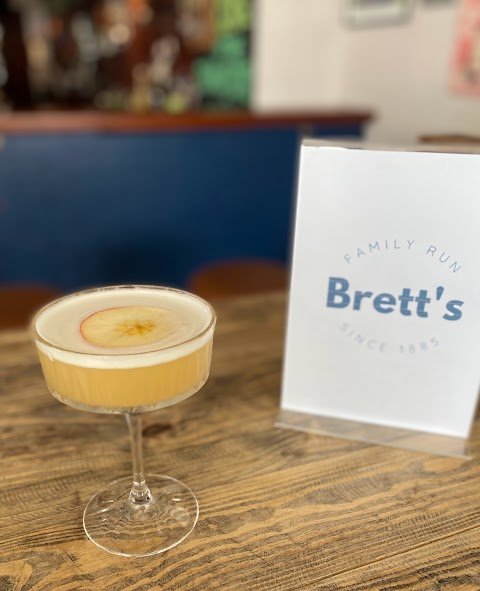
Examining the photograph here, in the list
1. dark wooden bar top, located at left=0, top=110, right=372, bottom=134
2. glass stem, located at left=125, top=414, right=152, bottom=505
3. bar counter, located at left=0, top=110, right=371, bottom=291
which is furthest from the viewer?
bar counter, located at left=0, top=110, right=371, bottom=291

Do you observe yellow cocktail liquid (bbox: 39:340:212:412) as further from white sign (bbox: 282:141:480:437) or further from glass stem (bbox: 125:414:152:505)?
white sign (bbox: 282:141:480:437)

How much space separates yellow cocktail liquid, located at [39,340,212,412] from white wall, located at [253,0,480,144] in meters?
1.97

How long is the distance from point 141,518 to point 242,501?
14cm

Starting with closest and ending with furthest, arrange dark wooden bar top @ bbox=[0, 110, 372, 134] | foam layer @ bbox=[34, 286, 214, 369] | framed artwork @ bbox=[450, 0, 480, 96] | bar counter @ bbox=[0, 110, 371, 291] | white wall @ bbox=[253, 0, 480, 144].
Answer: foam layer @ bbox=[34, 286, 214, 369]
framed artwork @ bbox=[450, 0, 480, 96]
white wall @ bbox=[253, 0, 480, 144]
dark wooden bar top @ bbox=[0, 110, 372, 134]
bar counter @ bbox=[0, 110, 371, 291]

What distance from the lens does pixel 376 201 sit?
780 mm

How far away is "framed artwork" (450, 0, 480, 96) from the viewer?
230 centimetres

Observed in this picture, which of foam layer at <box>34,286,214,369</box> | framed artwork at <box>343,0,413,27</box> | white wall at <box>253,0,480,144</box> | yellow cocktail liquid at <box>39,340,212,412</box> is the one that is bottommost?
yellow cocktail liquid at <box>39,340,212,412</box>

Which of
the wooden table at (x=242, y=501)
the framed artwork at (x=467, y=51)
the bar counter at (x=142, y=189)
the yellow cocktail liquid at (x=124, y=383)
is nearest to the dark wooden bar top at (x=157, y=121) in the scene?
the bar counter at (x=142, y=189)

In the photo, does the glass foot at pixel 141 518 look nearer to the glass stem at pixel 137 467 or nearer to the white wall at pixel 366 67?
the glass stem at pixel 137 467

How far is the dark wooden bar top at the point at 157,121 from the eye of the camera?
8.79 feet

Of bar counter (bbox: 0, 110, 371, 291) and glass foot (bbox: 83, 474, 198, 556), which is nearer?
glass foot (bbox: 83, 474, 198, 556)

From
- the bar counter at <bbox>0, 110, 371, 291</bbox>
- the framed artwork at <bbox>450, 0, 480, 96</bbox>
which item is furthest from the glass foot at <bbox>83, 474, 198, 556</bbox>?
the bar counter at <bbox>0, 110, 371, 291</bbox>

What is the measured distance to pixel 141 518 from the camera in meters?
0.73

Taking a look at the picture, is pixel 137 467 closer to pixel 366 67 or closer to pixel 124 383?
pixel 124 383
